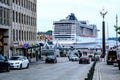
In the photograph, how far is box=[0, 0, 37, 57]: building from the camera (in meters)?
63.5

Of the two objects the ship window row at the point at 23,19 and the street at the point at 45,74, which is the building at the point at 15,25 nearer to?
the ship window row at the point at 23,19

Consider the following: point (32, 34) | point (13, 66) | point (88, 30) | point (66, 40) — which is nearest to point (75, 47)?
point (66, 40)

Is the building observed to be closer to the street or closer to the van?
the van

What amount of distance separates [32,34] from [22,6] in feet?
37.2

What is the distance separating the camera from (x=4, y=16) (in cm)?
6281

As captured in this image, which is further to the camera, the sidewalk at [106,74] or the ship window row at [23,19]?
the ship window row at [23,19]

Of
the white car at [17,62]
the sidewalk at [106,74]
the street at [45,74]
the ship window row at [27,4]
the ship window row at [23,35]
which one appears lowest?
the sidewalk at [106,74]

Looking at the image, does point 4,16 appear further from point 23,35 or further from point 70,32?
point 70,32

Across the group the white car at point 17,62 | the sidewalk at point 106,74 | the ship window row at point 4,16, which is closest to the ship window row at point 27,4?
the ship window row at point 4,16

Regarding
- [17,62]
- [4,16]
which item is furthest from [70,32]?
[17,62]

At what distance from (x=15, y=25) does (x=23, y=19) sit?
614 centimetres

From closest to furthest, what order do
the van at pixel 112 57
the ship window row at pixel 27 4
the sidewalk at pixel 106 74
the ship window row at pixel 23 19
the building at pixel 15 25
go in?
the sidewalk at pixel 106 74, the building at pixel 15 25, the van at pixel 112 57, the ship window row at pixel 23 19, the ship window row at pixel 27 4

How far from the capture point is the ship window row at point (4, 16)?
201 ft

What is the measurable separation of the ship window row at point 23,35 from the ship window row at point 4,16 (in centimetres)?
424
